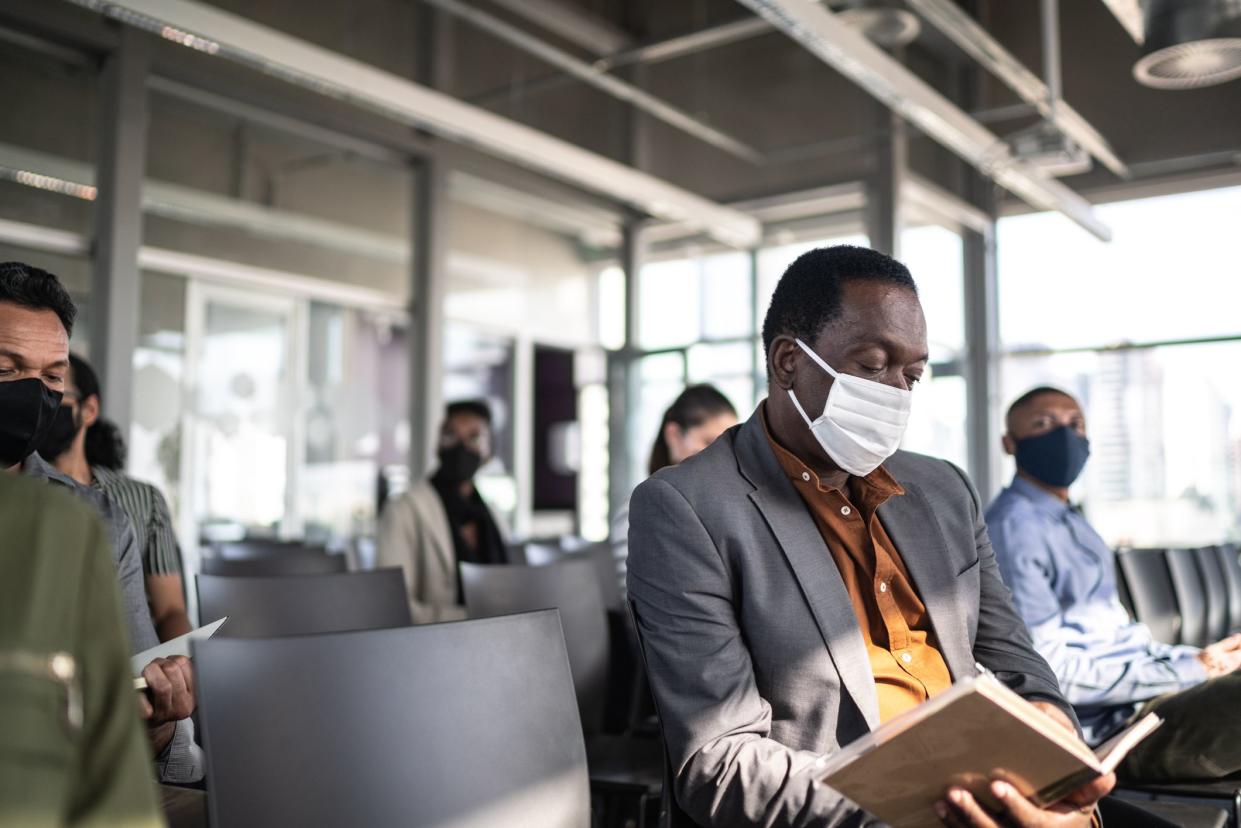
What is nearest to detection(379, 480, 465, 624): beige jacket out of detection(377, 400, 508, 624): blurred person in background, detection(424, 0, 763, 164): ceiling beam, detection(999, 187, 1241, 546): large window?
detection(377, 400, 508, 624): blurred person in background

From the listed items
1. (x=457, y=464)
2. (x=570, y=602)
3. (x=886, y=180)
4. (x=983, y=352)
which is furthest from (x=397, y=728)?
(x=983, y=352)

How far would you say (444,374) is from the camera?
23.7 ft

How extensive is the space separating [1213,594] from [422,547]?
327cm

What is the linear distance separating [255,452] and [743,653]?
5.10m

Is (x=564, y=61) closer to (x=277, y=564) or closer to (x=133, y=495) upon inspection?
(x=277, y=564)

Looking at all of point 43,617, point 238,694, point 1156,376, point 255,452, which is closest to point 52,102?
point 255,452

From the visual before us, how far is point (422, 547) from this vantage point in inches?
164

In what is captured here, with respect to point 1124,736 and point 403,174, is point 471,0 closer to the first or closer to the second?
point 403,174

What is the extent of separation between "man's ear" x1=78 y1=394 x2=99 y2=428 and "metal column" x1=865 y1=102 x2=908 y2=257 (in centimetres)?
651

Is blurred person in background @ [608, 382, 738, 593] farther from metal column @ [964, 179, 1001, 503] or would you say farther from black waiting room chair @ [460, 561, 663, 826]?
metal column @ [964, 179, 1001, 503]

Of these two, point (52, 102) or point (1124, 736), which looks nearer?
point (1124, 736)

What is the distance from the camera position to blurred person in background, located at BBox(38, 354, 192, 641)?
2.56 m

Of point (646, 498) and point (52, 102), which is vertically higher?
point (52, 102)

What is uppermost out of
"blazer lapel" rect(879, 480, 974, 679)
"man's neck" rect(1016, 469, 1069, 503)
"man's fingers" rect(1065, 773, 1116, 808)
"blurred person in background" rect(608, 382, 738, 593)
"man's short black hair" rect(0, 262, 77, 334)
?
"man's short black hair" rect(0, 262, 77, 334)
